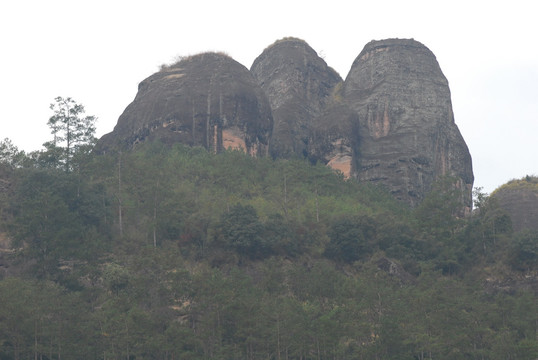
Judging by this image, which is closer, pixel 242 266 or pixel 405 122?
pixel 242 266

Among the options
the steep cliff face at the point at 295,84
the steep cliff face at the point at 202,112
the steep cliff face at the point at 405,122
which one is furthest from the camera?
the steep cliff face at the point at 295,84

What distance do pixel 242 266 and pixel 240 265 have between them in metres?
0.19

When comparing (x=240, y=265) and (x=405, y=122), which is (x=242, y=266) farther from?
(x=405, y=122)

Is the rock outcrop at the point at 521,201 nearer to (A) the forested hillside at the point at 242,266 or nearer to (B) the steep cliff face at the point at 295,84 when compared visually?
(A) the forested hillside at the point at 242,266

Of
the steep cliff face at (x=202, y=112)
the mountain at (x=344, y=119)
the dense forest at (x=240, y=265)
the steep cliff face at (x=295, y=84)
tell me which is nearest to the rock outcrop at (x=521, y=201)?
the mountain at (x=344, y=119)

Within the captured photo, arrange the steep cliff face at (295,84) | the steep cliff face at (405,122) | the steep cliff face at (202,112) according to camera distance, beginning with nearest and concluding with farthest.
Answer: the steep cliff face at (202,112), the steep cliff face at (405,122), the steep cliff face at (295,84)

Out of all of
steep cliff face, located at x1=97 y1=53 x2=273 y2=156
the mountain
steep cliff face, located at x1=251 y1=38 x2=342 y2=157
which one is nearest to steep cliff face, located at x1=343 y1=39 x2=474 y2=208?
the mountain

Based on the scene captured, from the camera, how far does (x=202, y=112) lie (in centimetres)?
7912

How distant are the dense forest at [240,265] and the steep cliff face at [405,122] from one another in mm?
9677

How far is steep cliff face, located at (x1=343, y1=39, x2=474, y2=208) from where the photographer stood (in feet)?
268

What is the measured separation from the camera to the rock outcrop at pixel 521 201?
75.4 metres

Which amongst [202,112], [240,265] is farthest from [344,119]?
[240,265]

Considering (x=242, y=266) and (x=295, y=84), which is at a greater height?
(x=295, y=84)

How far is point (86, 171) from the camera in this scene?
55906 mm
